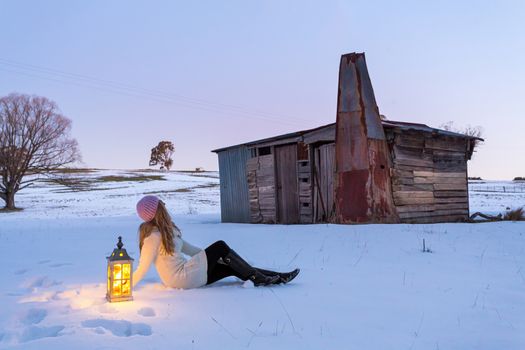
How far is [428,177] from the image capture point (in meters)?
14.5

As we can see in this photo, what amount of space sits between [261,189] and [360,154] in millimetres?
5194

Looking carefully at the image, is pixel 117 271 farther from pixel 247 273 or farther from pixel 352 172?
pixel 352 172

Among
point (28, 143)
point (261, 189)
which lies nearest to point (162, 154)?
point (28, 143)

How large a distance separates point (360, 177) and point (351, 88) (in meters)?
2.45

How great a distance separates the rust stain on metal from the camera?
38.8 ft

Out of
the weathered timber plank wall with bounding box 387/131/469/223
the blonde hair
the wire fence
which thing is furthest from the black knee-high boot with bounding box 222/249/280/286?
the wire fence

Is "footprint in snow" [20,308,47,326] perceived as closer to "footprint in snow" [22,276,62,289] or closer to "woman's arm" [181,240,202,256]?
"footprint in snow" [22,276,62,289]

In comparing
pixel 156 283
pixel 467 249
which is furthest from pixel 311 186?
pixel 156 283

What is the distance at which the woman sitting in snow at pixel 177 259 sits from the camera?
4441 millimetres

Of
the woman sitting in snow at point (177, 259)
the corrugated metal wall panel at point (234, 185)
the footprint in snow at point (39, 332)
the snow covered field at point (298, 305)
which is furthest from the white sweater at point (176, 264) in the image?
the corrugated metal wall panel at point (234, 185)

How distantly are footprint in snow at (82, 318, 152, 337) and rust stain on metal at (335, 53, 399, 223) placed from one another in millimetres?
9110

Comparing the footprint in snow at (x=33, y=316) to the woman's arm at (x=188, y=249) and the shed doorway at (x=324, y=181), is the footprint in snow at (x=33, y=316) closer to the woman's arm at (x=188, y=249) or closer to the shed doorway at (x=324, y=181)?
the woman's arm at (x=188, y=249)

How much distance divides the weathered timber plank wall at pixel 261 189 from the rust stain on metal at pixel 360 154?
3.94m

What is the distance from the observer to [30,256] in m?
7.18
